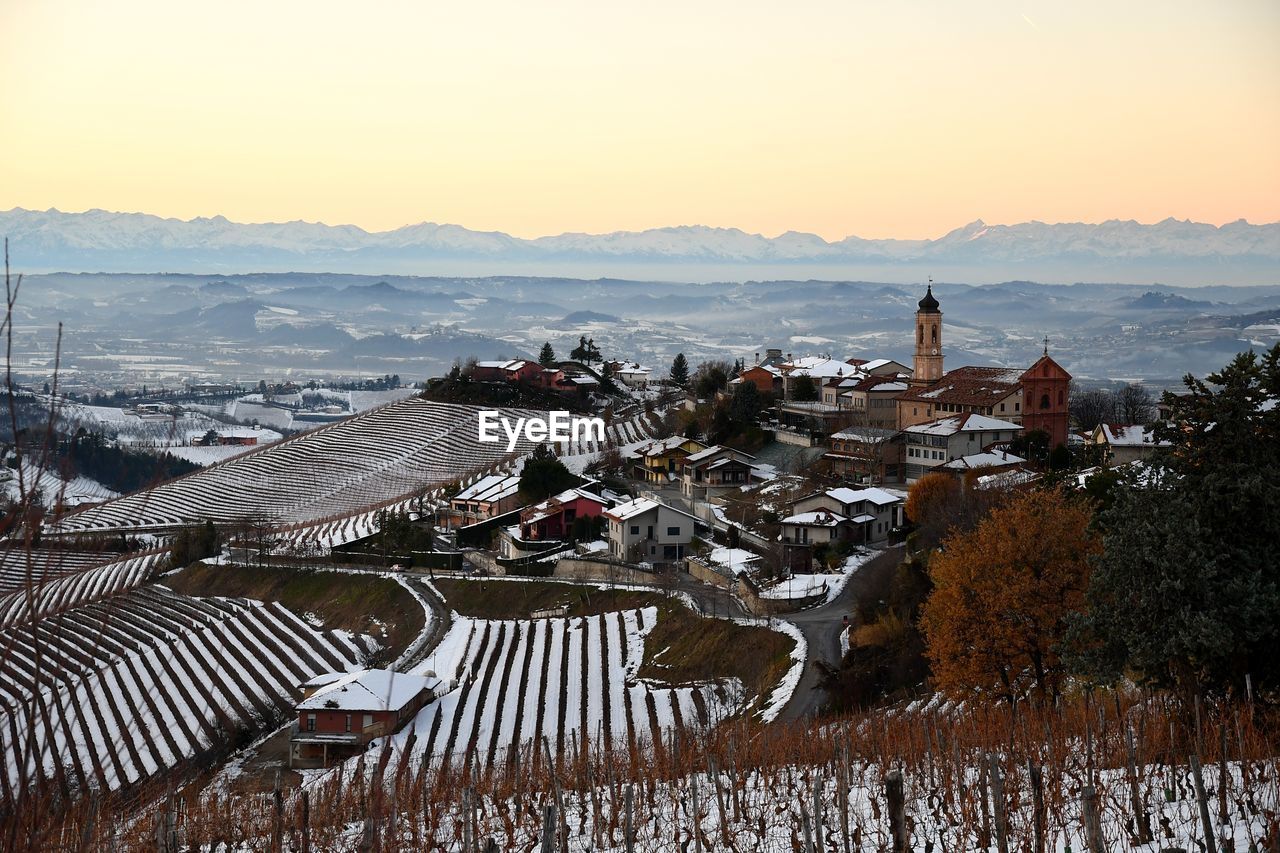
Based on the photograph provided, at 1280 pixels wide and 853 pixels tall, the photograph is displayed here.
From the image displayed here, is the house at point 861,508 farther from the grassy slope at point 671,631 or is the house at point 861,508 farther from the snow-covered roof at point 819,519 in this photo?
the grassy slope at point 671,631

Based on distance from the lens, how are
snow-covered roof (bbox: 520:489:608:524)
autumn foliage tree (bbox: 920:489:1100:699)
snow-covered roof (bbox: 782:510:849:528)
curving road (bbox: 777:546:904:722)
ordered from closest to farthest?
autumn foliage tree (bbox: 920:489:1100:699) < curving road (bbox: 777:546:904:722) < snow-covered roof (bbox: 782:510:849:528) < snow-covered roof (bbox: 520:489:608:524)

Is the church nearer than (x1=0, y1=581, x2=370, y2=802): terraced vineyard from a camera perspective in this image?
No

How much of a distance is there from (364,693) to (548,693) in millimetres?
3685

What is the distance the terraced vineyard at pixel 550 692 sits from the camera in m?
20.7

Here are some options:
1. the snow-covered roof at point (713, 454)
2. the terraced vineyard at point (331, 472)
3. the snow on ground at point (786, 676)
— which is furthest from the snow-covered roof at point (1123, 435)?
the terraced vineyard at point (331, 472)

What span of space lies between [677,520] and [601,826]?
75.5 ft

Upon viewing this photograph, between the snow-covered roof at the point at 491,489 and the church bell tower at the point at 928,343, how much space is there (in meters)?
16.0

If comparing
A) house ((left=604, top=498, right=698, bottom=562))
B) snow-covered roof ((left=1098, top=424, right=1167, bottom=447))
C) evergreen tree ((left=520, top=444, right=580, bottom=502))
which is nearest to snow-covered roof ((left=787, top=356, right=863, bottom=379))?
evergreen tree ((left=520, top=444, right=580, bottom=502))

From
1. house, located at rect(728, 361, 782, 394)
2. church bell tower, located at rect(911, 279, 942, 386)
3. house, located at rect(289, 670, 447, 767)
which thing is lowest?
house, located at rect(289, 670, 447, 767)

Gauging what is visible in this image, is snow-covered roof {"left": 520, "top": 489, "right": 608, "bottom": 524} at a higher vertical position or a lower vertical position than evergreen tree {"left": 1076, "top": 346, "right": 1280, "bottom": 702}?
lower

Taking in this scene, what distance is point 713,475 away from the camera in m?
38.6

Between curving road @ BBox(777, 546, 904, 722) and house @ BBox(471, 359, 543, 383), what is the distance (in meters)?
39.2

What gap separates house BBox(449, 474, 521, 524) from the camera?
4081 centimetres

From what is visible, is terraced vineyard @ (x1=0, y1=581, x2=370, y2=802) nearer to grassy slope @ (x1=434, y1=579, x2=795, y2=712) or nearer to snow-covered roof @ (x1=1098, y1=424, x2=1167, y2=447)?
grassy slope @ (x1=434, y1=579, x2=795, y2=712)
